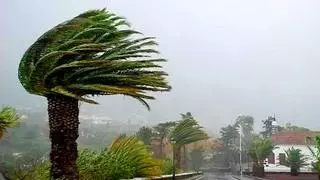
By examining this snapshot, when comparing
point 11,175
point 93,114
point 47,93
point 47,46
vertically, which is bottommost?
point 11,175

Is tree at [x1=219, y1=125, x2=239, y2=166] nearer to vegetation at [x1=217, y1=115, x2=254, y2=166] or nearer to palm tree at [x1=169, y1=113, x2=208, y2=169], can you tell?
vegetation at [x1=217, y1=115, x2=254, y2=166]

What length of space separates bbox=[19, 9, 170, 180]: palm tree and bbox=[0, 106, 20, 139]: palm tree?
1.02 metres

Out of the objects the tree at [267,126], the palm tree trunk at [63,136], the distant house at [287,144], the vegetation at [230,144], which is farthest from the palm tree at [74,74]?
the tree at [267,126]

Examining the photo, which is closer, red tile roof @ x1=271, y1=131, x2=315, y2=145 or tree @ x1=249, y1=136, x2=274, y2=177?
tree @ x1=249, y1=136, x2=274, y2=177

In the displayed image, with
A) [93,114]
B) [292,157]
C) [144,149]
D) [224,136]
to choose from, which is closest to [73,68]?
[144,149]

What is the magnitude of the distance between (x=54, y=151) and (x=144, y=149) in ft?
19.7

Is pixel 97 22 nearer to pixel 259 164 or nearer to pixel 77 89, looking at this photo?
pixel 77 89

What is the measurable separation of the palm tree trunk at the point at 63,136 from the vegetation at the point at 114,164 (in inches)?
23.6

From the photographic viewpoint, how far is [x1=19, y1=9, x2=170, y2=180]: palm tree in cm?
1171

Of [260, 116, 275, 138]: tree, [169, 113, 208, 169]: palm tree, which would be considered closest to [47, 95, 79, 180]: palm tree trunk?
[169, 113, 208, 169]: palm tree

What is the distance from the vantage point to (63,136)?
1175 centimetres

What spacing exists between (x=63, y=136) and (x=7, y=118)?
143 centimetres

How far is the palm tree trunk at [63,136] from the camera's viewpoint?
11.7 meters

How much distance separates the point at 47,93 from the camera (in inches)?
472
